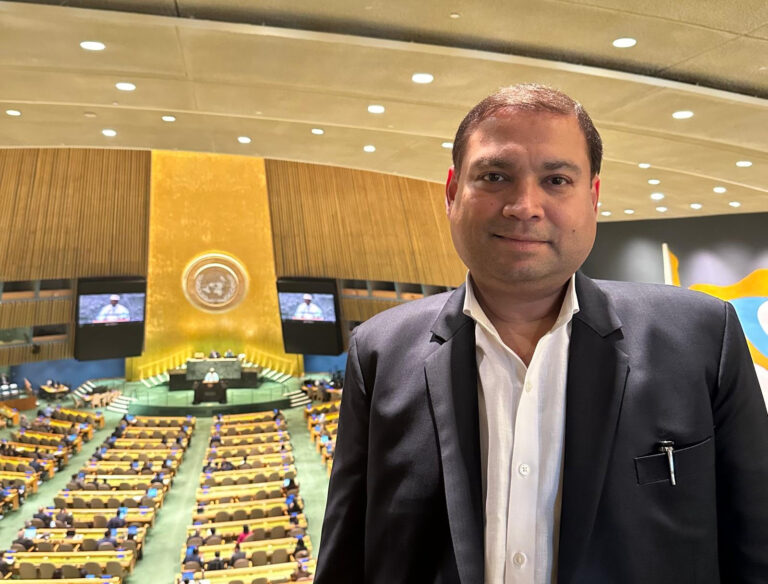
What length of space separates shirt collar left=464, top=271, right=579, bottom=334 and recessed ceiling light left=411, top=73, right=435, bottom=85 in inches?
229

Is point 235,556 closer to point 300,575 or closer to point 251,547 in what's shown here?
point 251,547

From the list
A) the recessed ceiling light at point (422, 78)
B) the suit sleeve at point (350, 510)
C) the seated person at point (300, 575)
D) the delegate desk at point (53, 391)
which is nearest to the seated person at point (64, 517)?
the seated person at point (300, 575)

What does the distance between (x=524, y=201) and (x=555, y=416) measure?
45cm

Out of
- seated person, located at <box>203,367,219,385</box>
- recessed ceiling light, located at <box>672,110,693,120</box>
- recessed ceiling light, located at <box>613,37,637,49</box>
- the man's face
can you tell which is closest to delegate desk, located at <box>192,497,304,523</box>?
recessed ceiling light, located at <box>672,110,693,120</box>

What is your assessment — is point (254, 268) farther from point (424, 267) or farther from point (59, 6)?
point (59, 6)

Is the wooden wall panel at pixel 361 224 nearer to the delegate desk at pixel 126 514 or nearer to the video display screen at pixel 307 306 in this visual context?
the video display screen at pixel 307 306

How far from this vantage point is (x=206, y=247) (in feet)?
90.7

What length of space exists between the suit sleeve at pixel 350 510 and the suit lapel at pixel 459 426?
22 centimetres

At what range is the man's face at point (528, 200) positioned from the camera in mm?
1337

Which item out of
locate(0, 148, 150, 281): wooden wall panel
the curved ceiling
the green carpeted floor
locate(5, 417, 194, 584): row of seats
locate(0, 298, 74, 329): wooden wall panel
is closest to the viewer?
the curved ceiling

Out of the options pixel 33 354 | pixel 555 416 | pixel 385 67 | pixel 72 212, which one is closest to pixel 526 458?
pixel 555 416

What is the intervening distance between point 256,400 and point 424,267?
8.12 metres

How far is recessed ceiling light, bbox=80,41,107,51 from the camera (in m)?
6.25

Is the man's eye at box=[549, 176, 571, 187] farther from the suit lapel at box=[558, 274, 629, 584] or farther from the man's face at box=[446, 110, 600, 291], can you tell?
the suit lapel at box=[558, 274, 629, 584]
